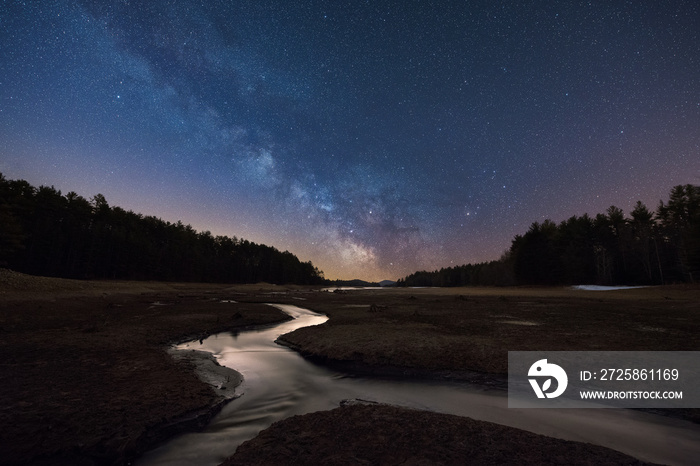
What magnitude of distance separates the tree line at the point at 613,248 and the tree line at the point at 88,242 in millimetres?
110424

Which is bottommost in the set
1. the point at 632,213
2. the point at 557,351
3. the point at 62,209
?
the point at 557,351

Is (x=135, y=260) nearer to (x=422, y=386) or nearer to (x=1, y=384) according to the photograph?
(x=1, y=384)

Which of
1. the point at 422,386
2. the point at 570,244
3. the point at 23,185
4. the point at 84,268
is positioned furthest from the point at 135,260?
the point at 570,244

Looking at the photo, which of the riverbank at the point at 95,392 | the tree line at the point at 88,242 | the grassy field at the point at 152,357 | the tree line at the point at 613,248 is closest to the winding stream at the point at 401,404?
the riverbank at the point at 95,392

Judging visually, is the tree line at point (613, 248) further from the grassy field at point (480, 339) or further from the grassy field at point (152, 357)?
the grassy field at point (480, 339)

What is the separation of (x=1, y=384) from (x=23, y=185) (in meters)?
89.8

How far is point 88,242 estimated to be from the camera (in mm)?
73062

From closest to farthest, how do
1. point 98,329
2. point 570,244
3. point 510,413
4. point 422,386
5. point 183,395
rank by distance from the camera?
point 510,413 → point 183,395 → point 422,386 → point 98,329 → point 570,244

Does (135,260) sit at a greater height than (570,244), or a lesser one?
lesser

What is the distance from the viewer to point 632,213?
7500cm

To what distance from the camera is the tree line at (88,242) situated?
60656 millimetres

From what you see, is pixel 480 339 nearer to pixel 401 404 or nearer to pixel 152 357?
pixel 401 404

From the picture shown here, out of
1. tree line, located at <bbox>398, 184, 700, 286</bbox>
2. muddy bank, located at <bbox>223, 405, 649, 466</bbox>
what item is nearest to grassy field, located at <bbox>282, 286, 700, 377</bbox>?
muddy bank, located at <bbox>223, 405, 649, 466</bbox>

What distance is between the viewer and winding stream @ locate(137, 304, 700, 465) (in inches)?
225
